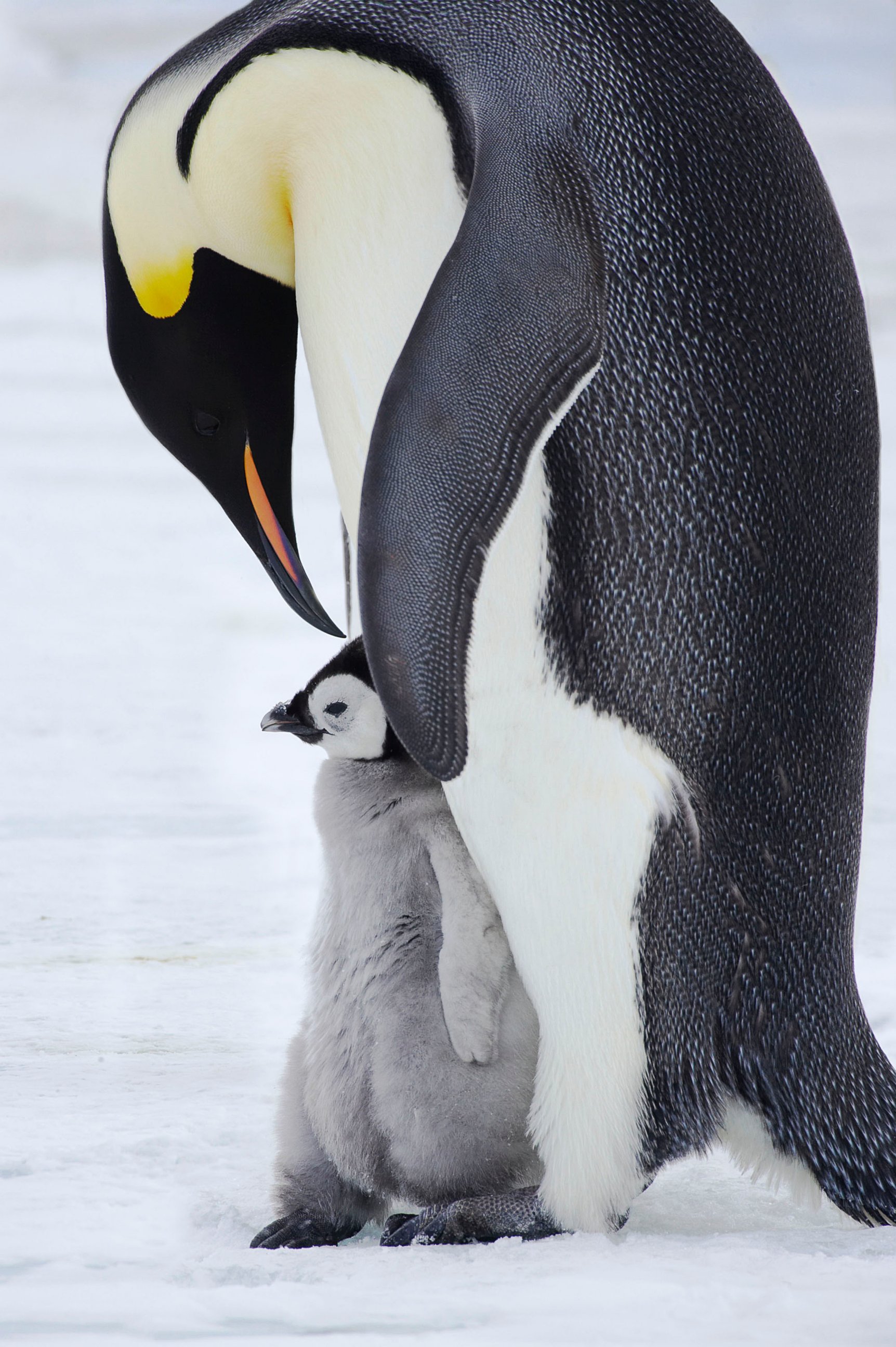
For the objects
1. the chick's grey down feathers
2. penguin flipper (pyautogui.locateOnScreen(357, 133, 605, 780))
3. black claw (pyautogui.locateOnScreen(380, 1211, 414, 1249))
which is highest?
penguin flipper (pyautogui.locateOnScreen(357, 133, 605, 780))

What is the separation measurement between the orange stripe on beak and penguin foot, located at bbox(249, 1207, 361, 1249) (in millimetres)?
697

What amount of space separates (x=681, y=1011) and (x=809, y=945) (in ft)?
0.40

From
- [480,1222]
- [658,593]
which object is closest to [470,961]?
[480,1222]

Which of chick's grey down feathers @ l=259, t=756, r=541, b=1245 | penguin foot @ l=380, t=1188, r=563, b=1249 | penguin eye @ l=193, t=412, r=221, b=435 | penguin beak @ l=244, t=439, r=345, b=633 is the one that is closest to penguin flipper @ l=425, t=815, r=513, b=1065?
chick's grey down feathers @ l=259, t=756, r=541, b=1245

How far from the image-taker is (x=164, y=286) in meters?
1.44

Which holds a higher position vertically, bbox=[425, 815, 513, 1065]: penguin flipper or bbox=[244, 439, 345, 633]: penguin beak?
bbox=[244, 439, 345, 633]: penguin beak

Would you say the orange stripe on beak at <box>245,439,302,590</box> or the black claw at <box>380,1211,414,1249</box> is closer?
the black claw at <box>380,1211,414,1249</box>

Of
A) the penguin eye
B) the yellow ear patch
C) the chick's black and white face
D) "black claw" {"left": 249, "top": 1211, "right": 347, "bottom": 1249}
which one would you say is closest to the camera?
"black claw" {"left": 249, "top": 1211, "right": 347, "bottom": 1249}

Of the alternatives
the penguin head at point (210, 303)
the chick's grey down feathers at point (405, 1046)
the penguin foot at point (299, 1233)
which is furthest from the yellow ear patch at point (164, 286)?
the penguin foot at point (299, 1233)

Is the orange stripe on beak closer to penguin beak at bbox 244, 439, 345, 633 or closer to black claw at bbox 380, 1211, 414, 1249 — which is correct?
penguin beak at bbox 244, 439, 345, 633

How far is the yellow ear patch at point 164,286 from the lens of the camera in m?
1.43

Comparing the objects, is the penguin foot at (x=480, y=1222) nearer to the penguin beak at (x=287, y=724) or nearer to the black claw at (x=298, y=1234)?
the black claw at (x=298, y=1234)

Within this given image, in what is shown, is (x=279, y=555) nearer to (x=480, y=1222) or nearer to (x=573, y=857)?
(x=573, y=857)

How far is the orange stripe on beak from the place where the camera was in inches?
62.0
